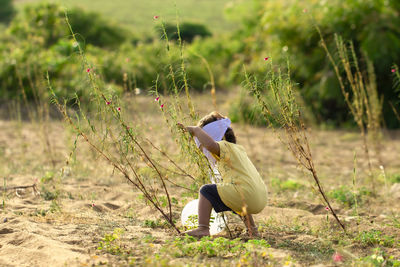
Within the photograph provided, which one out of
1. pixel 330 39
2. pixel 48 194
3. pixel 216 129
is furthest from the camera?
pixel 330 39

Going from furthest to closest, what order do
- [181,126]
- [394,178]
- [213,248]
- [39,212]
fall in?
[394,178] → [39,212] → [181,126] → [213,248]

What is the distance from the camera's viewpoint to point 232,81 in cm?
1142

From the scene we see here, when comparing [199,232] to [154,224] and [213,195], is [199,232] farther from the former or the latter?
[154,224]

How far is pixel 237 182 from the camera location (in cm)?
337

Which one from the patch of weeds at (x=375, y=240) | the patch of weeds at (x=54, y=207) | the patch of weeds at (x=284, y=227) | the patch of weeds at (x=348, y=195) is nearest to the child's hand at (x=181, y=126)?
the patch of weeds at (x=284, y=227)

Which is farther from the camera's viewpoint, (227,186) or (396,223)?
(396,223)

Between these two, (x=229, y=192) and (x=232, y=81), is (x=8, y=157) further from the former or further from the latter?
(x=232, y=81)

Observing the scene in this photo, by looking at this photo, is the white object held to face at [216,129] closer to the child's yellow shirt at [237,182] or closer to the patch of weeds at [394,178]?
the child's yellow shirt at [237,182]

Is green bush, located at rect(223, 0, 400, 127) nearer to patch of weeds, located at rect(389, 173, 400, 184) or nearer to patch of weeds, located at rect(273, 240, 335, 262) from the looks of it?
patch of weeds, located at rect(389, 173, 400, 184)

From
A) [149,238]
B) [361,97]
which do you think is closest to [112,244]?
[149,238]

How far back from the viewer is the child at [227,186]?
3340mm

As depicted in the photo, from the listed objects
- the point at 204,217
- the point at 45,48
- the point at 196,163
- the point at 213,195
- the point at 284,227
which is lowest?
the point at 284,227

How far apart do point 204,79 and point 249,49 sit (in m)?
1.27

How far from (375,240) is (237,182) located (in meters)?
1.00
